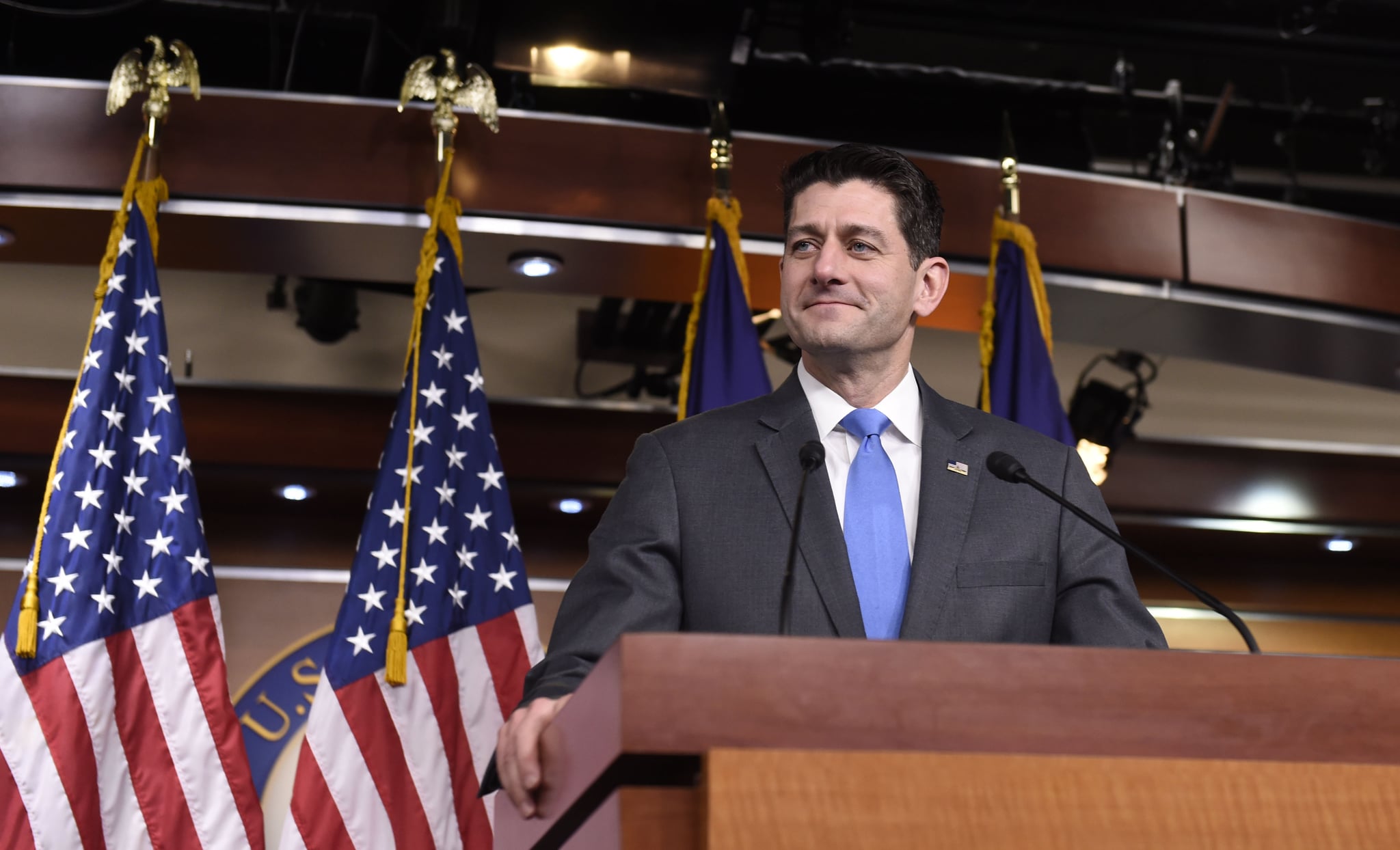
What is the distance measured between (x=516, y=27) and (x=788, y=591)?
2.46 m

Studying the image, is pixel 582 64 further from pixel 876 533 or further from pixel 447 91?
pixel 876 533

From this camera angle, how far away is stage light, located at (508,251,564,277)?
3.50 meters

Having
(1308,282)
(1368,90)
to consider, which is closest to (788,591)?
(1308,282)

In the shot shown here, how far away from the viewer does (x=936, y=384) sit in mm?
5734

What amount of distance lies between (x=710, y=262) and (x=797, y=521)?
6.33 feet

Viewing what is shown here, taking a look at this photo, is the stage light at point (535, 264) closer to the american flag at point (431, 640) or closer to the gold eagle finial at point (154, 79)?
the american flag at point (431, 640)

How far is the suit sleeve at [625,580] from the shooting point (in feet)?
4.65

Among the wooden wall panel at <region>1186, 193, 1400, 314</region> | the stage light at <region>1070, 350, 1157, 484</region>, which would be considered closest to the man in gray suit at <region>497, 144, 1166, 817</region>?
the wooden wall panel at <region>1186, 193, 1400, 314</region>

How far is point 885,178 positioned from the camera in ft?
5.84

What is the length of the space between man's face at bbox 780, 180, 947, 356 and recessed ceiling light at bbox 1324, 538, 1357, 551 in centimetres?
435

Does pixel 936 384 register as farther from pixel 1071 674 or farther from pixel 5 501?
pixel 1071 674

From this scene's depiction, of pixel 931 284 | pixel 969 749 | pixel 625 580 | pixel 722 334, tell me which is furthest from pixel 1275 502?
pixel 969 749

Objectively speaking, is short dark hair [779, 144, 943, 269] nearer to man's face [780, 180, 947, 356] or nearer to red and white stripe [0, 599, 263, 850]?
man's face [780, 180, 947, 356]

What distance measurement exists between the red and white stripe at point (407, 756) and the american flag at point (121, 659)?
6.1 inches
